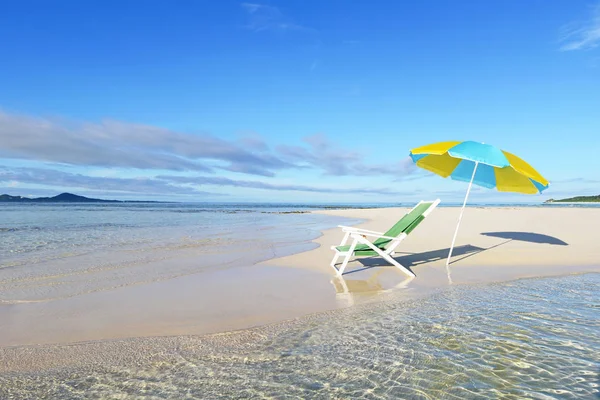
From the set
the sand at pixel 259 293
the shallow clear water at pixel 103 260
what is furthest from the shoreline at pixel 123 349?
the shallow clear water at pixel 103 260

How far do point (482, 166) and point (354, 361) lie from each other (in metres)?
7.63

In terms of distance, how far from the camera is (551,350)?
3.73 metres

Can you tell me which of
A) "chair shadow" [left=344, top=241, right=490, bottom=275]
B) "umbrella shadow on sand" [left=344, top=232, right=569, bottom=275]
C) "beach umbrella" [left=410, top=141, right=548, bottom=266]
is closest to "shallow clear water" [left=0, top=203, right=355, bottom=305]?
"chair shadow" [left=344, top=241, right=490, bottom=275]

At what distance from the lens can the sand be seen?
4441 millimetres

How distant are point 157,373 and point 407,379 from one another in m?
2.10

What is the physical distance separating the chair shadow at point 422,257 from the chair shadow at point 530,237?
2563mm

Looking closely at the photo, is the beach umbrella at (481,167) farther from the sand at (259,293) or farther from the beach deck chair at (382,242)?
the sand at (259,293)

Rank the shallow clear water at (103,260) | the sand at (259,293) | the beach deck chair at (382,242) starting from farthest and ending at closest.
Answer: the beach deck chair at (382,242)
the shallow clear water at (103,260)
the sand at (259,293)

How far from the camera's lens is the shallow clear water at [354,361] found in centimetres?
296

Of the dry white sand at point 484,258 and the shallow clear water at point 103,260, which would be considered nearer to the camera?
the shallow clear water at point 103,260

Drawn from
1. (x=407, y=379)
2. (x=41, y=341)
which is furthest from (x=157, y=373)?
(x=407, y=379)

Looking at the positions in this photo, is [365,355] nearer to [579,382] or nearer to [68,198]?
[579,382]

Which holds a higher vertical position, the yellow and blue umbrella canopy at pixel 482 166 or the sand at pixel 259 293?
the yellow and blue umbrella canopy at pixel 482 166

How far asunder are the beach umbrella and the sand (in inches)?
52.6
